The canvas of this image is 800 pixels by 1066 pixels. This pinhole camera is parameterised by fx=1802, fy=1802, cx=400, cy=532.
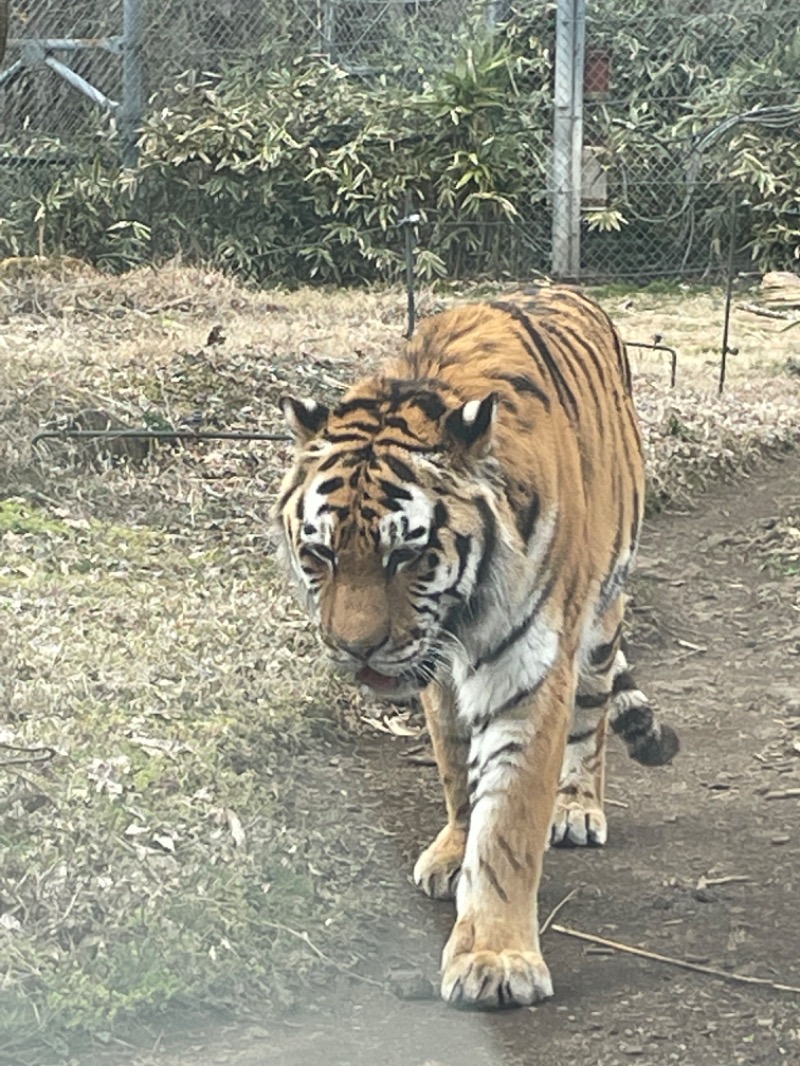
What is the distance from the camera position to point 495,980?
11.3 feet

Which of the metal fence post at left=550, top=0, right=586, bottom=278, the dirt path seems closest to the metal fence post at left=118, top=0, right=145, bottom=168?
the metal fence post at left=550, top=0, right=586, bottom=278

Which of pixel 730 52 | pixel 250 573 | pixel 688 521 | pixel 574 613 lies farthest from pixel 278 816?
pixel 730 52

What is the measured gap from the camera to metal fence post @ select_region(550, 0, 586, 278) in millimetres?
11281

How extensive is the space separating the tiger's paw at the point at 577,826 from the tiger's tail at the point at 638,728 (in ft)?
0.88

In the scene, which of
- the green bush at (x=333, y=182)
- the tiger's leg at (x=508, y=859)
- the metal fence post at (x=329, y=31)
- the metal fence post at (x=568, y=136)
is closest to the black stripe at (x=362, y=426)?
the tiger's leg at (x=508, y=859)

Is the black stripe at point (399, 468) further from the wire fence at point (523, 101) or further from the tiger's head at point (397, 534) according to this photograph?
the wire fence at point (523, 101)

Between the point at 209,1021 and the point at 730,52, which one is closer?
the point at 209,1021

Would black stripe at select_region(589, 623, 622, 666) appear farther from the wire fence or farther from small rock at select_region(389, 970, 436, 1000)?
the wire fence

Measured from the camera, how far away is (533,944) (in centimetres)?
358

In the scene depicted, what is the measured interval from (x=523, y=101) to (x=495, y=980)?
32.8 ft

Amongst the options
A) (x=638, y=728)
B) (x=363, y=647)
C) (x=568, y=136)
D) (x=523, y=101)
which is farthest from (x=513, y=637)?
(x=523, y=101)

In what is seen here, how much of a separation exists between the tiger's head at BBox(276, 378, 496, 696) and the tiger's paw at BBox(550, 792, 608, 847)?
0.93 m

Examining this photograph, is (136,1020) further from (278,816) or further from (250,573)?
(250,573)

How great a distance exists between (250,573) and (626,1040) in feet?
9.28
